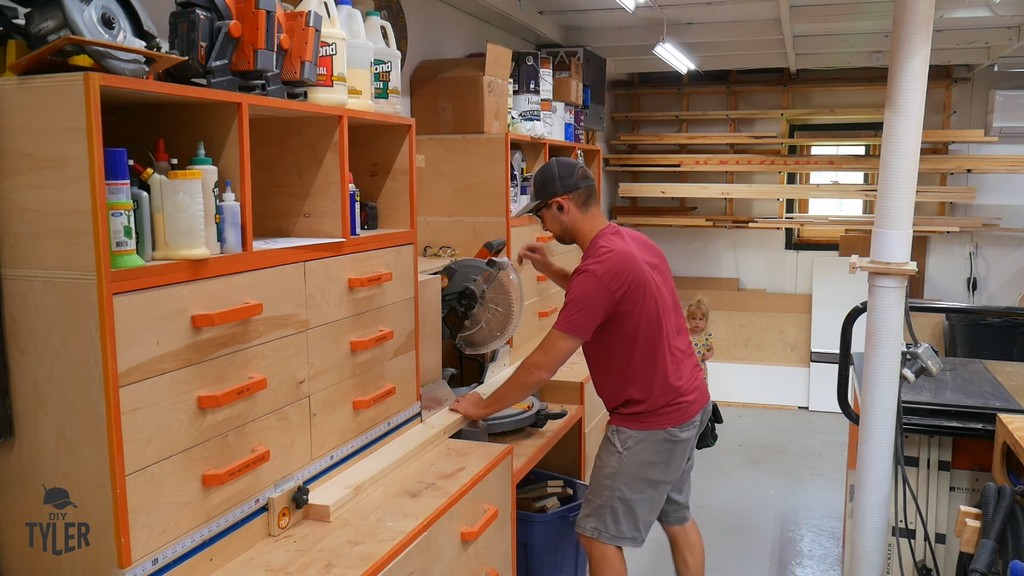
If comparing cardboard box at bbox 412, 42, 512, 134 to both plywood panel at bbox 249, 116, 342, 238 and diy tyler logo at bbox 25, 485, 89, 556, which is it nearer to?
plywood panel at bbox 249, 116, 342, 238

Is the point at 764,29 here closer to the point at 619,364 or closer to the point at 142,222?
the point at 619,364

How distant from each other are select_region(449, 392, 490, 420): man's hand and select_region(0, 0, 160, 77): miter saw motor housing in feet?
4.77

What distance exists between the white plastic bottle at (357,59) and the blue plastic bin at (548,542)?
63.0 inches

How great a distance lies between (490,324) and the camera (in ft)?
9.19

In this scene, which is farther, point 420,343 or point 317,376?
point 420,343

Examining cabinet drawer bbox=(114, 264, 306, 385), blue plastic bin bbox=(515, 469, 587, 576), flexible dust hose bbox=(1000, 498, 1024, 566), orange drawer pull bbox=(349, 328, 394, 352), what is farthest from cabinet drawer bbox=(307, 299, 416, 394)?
flexible dust hose bbox=(1000, 498, 1024, 566)

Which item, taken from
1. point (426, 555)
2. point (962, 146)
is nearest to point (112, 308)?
point (426, 555)

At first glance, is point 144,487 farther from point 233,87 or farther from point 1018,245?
point 1018,245

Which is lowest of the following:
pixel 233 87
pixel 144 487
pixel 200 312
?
pixel 144 487

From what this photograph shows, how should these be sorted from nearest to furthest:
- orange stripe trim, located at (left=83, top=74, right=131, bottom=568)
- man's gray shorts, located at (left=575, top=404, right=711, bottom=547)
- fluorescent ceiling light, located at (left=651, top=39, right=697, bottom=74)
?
1. orange stripe trim, located at (left=83, top=74, right=131, bottom=568)
2. man's gray shorts, located at (left=575, top=404, right=711, bottom=547)
3. fluorescent ceiling light, located at (left=651, top=39, right=697, bottom=74)

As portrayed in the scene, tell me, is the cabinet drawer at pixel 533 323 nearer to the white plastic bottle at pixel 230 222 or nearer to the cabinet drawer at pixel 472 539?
the cabinet drawer at pixel 472 539

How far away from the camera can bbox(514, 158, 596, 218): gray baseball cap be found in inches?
97.1

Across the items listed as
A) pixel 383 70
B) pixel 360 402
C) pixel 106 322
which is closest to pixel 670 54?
pixel 383 70

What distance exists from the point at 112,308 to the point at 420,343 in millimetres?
1304
